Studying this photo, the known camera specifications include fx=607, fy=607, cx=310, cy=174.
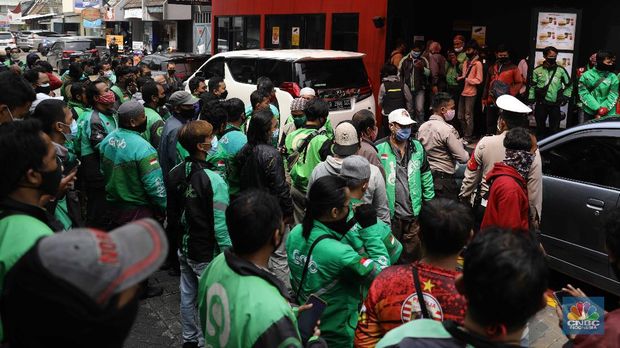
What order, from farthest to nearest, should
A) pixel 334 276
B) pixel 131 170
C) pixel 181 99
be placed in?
pixel 181 99 < pixel 131 170 < pixel 334 276

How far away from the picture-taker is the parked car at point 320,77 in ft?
34.7

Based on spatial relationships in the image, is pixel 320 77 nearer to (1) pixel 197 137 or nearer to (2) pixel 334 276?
(1) pixel 197 137

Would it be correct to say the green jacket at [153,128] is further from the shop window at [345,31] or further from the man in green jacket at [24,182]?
the shop window at [345,31]

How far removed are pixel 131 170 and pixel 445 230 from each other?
10.1ft

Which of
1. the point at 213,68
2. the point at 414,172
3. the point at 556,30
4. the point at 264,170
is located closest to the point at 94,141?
the point at 264,170

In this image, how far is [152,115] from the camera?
661 cm

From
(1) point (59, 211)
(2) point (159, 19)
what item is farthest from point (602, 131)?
(2) point (159, 19)

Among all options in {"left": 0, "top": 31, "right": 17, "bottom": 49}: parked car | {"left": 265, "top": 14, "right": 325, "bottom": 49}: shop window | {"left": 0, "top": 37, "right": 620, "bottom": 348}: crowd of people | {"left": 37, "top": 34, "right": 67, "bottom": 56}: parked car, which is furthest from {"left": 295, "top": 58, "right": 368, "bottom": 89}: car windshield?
{"left": 0, "top": 31, "right": 17, "bottom": 49}: parked car

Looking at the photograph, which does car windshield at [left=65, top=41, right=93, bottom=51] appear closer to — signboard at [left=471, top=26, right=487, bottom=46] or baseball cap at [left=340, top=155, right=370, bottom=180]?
signboard at [left=471, top=26, right=487, bottom=46]

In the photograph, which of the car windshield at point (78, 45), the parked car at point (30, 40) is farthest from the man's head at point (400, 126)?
the parked car at point (30, 40)

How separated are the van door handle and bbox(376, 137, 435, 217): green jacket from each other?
1.30 meters

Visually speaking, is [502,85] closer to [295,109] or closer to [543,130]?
[543,130]

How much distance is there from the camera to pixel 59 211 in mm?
4023

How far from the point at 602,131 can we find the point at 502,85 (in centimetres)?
530
